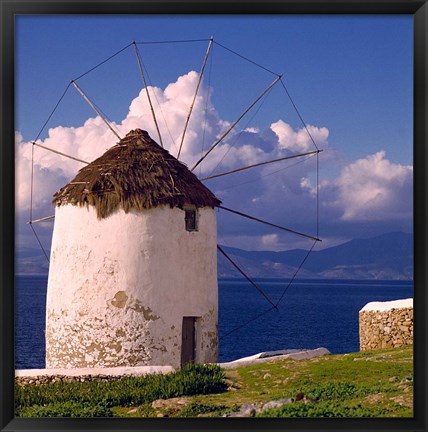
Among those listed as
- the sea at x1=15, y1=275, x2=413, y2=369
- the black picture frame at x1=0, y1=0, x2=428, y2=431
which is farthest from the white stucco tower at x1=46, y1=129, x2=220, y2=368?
the sea at x1=15, y1=275, x2=413, y2=369

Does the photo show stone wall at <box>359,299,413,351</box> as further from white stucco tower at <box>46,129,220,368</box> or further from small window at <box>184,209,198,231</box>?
small window at <box>184,209,198,231</box>

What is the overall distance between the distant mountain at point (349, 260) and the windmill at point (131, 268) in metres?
143

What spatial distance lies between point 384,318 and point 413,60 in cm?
1015

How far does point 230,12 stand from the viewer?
9.09 metres

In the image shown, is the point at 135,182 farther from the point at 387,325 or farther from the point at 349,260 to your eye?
the point at 349,260

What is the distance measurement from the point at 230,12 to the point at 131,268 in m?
7.55

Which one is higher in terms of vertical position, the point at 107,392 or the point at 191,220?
the point at 191,220

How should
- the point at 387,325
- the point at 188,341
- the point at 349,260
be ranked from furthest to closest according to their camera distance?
1. the point at 349,260
2. the point at 387,325
3. the point at 188,341

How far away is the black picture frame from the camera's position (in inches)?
353

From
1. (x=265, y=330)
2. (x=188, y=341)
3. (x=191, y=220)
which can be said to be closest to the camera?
(x=188, y=341)

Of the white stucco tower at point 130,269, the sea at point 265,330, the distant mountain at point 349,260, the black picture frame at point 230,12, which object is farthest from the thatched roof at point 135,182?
the distant mountain at point 349,260

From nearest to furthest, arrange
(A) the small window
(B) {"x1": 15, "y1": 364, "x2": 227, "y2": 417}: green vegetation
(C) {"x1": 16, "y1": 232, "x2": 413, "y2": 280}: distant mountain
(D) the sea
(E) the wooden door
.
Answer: (B) {"x1": 15, "y1": 364, "x2": 227, "y2": 417}: green vegetation < (E) the wooden door < (A) the small window < (D) the sea < (C) {"x1": 16, "y1": 232, "x2": 413, "y2": 280}: distant mountain

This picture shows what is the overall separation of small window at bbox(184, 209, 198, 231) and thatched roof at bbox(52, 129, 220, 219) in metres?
0.19

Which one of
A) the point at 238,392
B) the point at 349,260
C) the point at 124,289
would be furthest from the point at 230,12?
the point at 349,260
